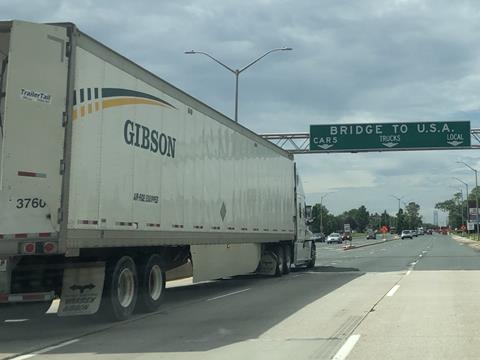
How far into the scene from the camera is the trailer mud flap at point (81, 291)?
32.9 feet

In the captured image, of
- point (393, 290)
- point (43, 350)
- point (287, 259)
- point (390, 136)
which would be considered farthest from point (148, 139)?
point (390, 136)

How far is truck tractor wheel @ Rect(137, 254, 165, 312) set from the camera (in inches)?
460

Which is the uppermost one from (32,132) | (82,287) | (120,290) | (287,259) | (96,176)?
(32,132)

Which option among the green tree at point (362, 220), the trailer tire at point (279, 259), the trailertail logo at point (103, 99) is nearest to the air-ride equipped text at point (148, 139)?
the trailertail logo at point (103, 99)

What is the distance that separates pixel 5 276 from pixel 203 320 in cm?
359

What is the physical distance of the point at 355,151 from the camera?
38750 mm

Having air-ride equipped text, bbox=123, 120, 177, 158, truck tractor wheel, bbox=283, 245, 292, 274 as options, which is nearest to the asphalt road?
air-ride equipped text, bbox=123, 120, 177, 158

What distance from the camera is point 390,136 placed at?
3812cm

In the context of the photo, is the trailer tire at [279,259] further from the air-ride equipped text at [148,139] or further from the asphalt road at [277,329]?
the air-ride equipped text at [148,139]

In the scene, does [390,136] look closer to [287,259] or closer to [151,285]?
[287,259]

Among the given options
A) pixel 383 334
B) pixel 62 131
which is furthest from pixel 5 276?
pixel 383 334

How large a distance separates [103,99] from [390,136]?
30.4 meters

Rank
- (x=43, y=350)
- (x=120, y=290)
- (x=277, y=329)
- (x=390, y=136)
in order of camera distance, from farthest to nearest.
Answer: (x=390, y=136)
(x=120, y=290)
(x=277, y=329)
(x=43, y=350)

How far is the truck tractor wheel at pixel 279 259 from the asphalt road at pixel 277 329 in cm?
518
